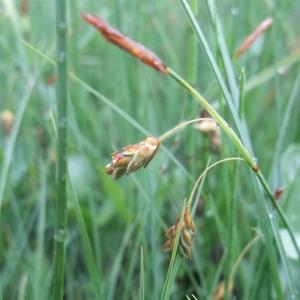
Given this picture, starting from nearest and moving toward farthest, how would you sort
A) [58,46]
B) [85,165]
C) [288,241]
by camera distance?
[58,46] < [288,241] < [85,165]

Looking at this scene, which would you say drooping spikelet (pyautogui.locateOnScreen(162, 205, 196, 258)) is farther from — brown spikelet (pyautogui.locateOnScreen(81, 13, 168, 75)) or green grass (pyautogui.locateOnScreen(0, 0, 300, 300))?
brown spikelet (pyautogui.locateOnScreen(81, 13, 168, 75))

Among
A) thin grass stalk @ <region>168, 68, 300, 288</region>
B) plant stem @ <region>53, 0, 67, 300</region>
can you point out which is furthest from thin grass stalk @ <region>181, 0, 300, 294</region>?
plant stem @ <region>53, 0, 67, 300</region>

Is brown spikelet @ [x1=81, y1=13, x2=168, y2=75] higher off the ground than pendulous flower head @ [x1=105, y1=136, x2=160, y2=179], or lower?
higher

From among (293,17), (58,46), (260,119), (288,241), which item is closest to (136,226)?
(288,241)

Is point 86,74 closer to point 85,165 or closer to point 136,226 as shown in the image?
point 85,165

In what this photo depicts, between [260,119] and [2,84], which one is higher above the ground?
[2,84]
